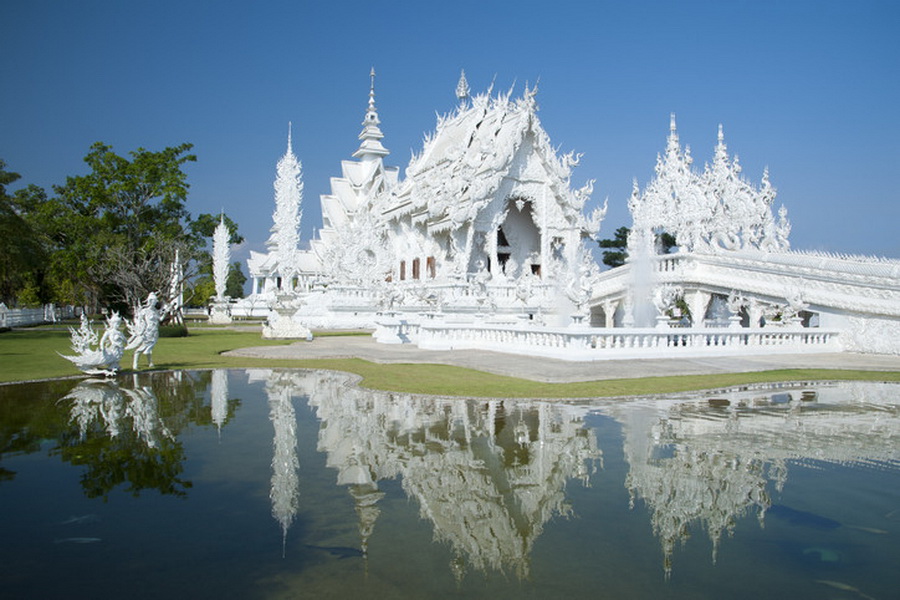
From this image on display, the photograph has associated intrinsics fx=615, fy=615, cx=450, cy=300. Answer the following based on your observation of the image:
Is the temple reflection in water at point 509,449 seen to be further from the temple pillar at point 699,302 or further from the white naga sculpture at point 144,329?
the temple pillar at point 699,302

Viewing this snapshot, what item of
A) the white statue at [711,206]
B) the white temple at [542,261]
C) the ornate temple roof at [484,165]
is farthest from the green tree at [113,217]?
the white statue at [711,206]

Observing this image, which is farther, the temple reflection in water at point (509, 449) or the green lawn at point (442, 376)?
the green lawn at point (442, 376)

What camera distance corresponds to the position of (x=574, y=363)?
1305cm

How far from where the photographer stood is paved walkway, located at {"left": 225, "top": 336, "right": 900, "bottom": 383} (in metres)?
11.8

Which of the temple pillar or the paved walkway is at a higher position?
the temple pillar

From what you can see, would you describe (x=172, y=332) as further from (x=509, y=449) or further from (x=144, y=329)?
(x=509, y=449)

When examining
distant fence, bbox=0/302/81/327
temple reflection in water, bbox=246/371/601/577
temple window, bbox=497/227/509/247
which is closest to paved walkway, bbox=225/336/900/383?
temple reflection in water, bbox=246/371/601/577

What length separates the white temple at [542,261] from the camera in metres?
19.2

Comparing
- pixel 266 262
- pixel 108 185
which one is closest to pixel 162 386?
pixel 108 185

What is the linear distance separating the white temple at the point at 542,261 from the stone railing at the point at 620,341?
77 millimetres

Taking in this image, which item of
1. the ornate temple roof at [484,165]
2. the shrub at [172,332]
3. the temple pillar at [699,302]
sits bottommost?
the shrub at [172,332]

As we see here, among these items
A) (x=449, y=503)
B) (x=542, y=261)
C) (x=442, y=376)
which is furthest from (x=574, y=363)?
(x=542, y=261)

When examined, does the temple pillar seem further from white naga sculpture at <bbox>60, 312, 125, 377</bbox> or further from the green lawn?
white naga sculpture at <bbox>60, 312, 125, 377</bbox>

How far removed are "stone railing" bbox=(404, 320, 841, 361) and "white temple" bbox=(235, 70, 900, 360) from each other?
8 cm
